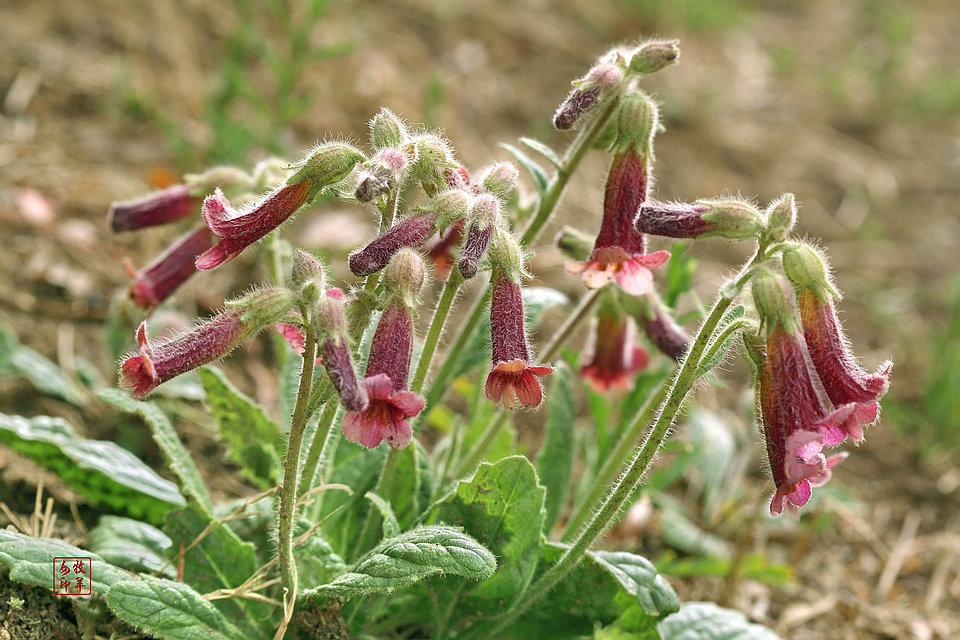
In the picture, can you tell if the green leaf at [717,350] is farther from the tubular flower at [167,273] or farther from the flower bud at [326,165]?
the tubular flower at [167,273]

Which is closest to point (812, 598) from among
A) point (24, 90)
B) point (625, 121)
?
point (625, 121)

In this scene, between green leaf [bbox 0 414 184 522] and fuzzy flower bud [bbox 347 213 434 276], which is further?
green leaf [bbox 0 414 184 522]

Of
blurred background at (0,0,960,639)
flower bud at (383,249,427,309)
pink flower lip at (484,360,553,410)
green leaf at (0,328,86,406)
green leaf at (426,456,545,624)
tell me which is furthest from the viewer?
blurred background at (0,0,960,639)

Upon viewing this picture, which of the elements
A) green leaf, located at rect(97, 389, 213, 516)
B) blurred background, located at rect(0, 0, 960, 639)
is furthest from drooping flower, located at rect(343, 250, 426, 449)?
blurred background, located at rect(0, 0, 960, 639)

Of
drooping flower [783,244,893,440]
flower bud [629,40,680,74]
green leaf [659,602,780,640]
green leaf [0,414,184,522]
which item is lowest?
green leaf [0,414,184,522]

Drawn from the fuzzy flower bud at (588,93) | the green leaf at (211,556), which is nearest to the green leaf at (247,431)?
the green leaf at (211,556)

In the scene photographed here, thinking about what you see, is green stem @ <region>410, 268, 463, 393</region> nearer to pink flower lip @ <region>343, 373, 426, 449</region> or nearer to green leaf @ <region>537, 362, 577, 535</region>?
pink flower lip @ <region>343, 373, 426, 449</region>

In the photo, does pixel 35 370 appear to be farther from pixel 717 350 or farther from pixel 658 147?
pixel 658 147
